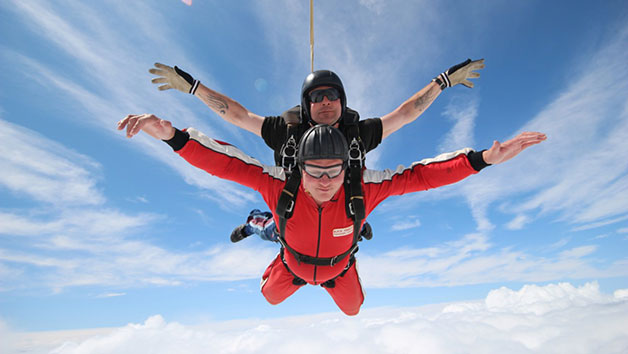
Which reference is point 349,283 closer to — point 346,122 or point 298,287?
point 298,287

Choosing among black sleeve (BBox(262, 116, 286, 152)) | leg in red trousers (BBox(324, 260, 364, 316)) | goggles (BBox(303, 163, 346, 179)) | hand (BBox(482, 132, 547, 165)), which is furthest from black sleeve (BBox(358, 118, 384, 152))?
leg in red trousers (BBox(324, 260, 364, 316))

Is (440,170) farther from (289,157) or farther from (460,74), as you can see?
(460,74)

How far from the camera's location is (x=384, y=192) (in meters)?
3.36

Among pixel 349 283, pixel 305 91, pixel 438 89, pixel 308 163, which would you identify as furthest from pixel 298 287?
pixel 438 89

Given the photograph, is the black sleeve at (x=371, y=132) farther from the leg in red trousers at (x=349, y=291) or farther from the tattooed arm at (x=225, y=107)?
the leg in red trousers at (x=349, y=291)

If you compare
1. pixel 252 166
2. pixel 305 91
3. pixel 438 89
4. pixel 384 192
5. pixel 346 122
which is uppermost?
pixel 438 89

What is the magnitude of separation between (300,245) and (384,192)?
3.72 feet

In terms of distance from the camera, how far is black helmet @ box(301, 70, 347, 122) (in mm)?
3832

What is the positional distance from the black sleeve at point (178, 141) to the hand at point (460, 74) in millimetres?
3679

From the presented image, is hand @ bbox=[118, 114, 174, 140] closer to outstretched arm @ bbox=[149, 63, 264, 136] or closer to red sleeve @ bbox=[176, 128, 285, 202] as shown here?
red sleeve @ bbox=[176, 128, 285, 202]

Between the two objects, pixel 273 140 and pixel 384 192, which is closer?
pixel 384 192

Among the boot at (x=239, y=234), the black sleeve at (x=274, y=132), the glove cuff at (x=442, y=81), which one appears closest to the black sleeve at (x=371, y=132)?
the black sleeve at (x=274, y=132)

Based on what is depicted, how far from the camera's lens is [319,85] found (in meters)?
3.83

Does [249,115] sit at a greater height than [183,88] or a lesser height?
lesser
